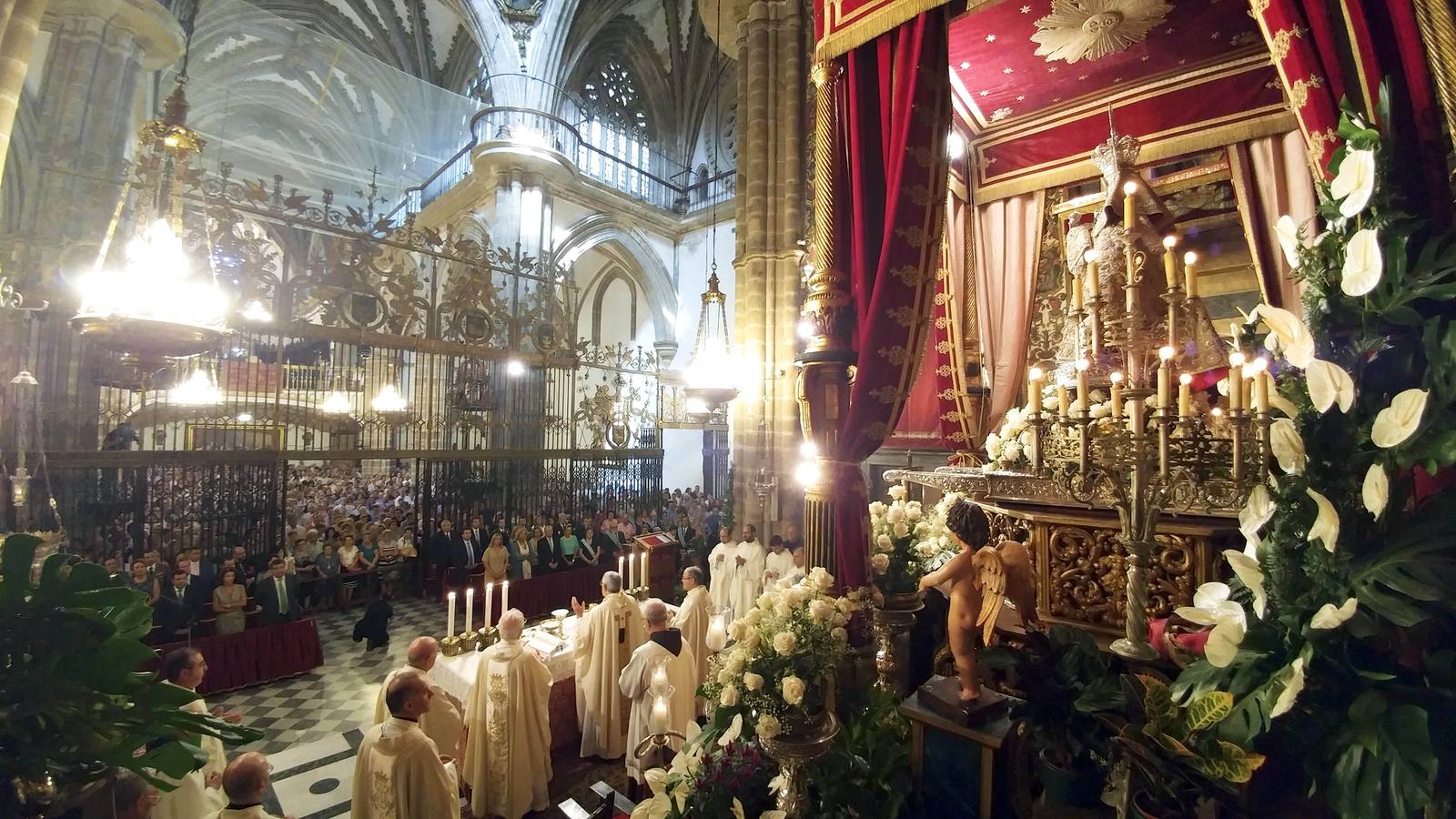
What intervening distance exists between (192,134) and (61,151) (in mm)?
4291

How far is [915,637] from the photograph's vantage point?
122 inches

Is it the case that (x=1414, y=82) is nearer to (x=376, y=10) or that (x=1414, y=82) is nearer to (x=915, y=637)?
(x=915, y=637)

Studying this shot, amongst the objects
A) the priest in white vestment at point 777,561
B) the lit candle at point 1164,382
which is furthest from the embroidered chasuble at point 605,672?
the lit candle at point 1164,382

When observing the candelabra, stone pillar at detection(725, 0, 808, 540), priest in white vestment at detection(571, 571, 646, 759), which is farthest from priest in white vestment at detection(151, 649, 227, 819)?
stone pillar at detection(725, 0, 808, 540)

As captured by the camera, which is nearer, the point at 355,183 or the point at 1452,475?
the point at 1452,475

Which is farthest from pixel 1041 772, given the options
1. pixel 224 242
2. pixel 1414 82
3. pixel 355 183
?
pixel 355 183

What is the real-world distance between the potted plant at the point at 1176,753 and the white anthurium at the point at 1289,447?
0.64 meters

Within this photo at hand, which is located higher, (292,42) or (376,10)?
(376,10)

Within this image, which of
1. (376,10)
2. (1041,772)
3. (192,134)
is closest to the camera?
(1041,772)

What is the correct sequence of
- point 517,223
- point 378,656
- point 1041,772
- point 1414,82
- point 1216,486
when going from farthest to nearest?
point 517,223 < point 378,656 < point 1216,486 < point 1041,772 < point 1414,82

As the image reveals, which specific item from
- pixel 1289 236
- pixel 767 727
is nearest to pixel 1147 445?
pixel 1289 236

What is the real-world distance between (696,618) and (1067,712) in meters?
4.09

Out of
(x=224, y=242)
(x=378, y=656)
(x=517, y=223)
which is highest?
(x=517, y=223)

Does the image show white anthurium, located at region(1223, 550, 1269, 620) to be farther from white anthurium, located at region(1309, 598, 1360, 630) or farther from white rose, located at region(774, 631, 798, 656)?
white rose, located at region(774, 631, 798, 656)
